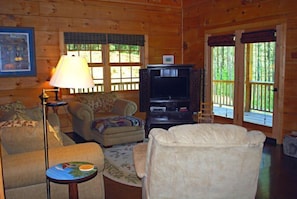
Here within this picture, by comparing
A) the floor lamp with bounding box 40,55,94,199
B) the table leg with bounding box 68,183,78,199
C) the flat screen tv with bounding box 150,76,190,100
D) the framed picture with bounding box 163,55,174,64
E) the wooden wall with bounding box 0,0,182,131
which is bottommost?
the table leg with bounding box 68,183,78,199

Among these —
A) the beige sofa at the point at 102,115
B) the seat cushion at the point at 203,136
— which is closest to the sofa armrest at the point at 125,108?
the beige sofa at the point at 102,115

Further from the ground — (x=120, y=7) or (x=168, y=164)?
(x=120, y=7)

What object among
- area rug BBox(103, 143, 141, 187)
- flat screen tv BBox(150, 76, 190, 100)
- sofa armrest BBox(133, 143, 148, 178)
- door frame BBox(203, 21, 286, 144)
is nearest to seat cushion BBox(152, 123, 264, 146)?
sofa armrest BBox(133, 143, 148, 178)

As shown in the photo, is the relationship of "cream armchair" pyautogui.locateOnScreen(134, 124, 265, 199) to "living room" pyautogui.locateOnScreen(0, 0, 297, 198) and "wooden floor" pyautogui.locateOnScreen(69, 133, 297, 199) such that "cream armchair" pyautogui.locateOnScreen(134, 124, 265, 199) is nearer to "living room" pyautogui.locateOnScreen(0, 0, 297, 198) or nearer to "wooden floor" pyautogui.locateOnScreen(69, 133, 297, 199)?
"wooden floor" pyautogui.locateOnScreen(69, 133, 297, 199)

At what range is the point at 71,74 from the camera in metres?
2.45

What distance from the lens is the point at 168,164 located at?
7.33 feet

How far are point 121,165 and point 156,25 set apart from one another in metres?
4.07

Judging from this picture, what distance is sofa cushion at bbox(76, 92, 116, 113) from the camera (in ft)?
19.4

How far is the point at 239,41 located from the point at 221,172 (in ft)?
14.0

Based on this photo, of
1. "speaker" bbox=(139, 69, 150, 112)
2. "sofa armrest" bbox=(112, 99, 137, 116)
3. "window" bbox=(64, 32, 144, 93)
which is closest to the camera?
"sofa armrest" bbox=(112, 99, 137, 116)

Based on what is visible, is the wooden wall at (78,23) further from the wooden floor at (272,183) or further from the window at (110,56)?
the wooden floor at (272,183)

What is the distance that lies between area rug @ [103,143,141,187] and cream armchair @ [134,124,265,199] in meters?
1.39

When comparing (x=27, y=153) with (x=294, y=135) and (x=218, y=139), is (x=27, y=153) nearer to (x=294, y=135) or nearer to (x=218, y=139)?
(x=218, y=139)

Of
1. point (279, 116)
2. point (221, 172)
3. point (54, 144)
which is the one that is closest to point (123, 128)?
point (54, 144)
